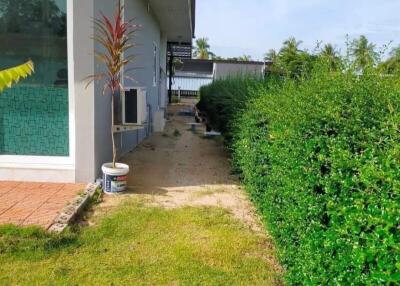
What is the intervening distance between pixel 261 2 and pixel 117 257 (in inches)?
458

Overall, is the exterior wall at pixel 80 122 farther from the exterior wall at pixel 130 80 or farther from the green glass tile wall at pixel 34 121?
the green glass tile wall at pixel 34 121

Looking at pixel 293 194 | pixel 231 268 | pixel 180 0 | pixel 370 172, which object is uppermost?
pixel 180 0

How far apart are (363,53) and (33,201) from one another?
191 inches

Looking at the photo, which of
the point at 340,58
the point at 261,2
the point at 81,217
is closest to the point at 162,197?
the point at 81,217

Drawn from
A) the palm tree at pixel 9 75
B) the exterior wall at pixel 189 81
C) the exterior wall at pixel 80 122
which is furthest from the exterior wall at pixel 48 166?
the exterior wall at pixel 189 81

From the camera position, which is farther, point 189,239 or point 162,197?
point 162,197

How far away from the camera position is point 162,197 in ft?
20.7

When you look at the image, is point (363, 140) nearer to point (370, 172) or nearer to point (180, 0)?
point (370, 172)

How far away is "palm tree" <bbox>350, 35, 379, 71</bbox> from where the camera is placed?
347 centimetres

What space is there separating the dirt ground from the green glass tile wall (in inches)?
61.7

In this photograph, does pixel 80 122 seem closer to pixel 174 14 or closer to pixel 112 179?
pixel 112 179

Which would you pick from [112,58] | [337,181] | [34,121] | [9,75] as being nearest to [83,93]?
[112,58]

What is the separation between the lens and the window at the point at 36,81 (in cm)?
645

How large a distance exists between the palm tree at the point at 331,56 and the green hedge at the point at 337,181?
29 cm
